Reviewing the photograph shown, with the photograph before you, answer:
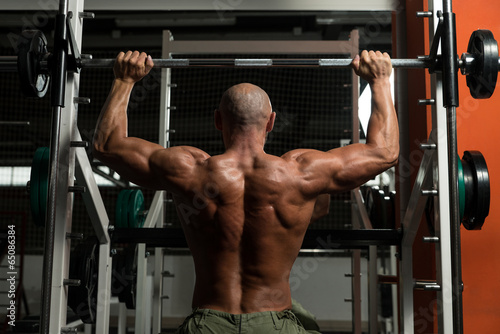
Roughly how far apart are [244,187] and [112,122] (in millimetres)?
496

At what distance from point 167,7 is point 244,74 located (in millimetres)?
3775

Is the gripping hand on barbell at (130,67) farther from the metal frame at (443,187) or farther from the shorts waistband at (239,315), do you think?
the metal frame at (443,187)

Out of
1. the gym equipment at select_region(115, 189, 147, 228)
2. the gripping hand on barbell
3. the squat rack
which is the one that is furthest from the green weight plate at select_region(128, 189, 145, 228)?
the gripping hand on barbell

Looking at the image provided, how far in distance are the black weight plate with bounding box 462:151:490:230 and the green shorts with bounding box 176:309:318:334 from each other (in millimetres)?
857

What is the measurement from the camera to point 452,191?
161cm

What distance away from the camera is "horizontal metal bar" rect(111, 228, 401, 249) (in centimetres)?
210

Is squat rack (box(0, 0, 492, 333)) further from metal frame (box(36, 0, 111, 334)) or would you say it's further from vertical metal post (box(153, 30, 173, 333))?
vertical metal post (box(153, 30, 173, 333))

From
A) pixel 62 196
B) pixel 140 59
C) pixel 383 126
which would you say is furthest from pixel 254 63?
pixel 62 196

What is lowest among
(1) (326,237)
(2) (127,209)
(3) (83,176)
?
(1) (326,237)

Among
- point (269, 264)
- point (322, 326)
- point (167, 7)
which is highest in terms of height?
point (167, 7)

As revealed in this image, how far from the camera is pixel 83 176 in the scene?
193 centimetres

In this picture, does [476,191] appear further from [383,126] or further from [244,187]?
[244,187]

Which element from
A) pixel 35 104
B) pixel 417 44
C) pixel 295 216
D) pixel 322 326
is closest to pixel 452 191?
pixel 295 216

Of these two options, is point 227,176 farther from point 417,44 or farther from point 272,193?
point 417,44
